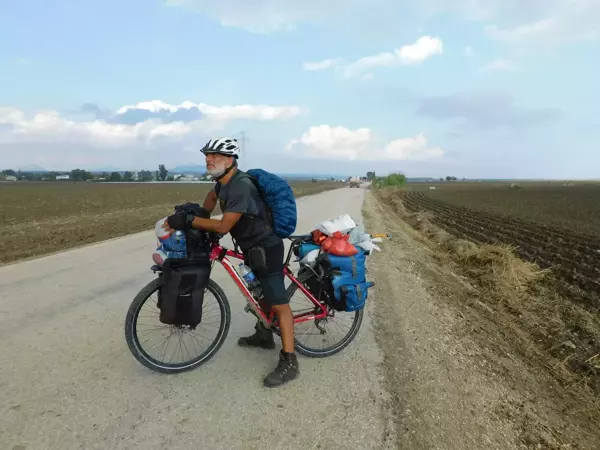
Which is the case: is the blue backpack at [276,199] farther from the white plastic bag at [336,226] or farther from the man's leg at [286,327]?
the man's leg at [286,327]

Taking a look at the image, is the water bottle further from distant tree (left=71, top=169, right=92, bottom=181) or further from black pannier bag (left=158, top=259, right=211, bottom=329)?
distant tree (left=71, top=169, right=92, bottom=181)

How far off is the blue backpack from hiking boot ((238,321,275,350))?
3.91 feet

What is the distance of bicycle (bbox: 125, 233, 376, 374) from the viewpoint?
11.8ft

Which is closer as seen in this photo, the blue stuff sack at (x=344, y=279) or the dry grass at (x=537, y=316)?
the blue stuff sack at (x=344, y=279)

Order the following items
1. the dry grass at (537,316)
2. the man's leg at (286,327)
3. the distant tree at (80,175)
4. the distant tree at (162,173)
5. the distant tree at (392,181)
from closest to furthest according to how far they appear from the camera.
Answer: the man's leg at (286,327)
the dry grass at (537,316)
the distant tree at (392,181)
the distant tree at (80,175)
the distant tree at (162,173)

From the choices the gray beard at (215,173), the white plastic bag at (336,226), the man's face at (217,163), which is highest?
the man's face at (217,163)

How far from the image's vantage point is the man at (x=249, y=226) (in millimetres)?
3439

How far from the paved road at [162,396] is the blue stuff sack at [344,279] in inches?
24.5

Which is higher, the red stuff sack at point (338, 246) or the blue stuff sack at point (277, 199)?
the blue stuff sack at point (277, 199)

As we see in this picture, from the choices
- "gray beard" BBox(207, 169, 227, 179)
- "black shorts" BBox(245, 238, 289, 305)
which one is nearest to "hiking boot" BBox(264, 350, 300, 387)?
"black shorts" BBox(245, 238, 289, 305)

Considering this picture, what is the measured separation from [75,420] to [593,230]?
2099 centimetres

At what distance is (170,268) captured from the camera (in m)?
3.56

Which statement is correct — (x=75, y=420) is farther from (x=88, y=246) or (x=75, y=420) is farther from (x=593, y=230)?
(x=593, y=230)

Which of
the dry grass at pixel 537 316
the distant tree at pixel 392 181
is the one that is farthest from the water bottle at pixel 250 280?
the distant tree at pixel 392 181
